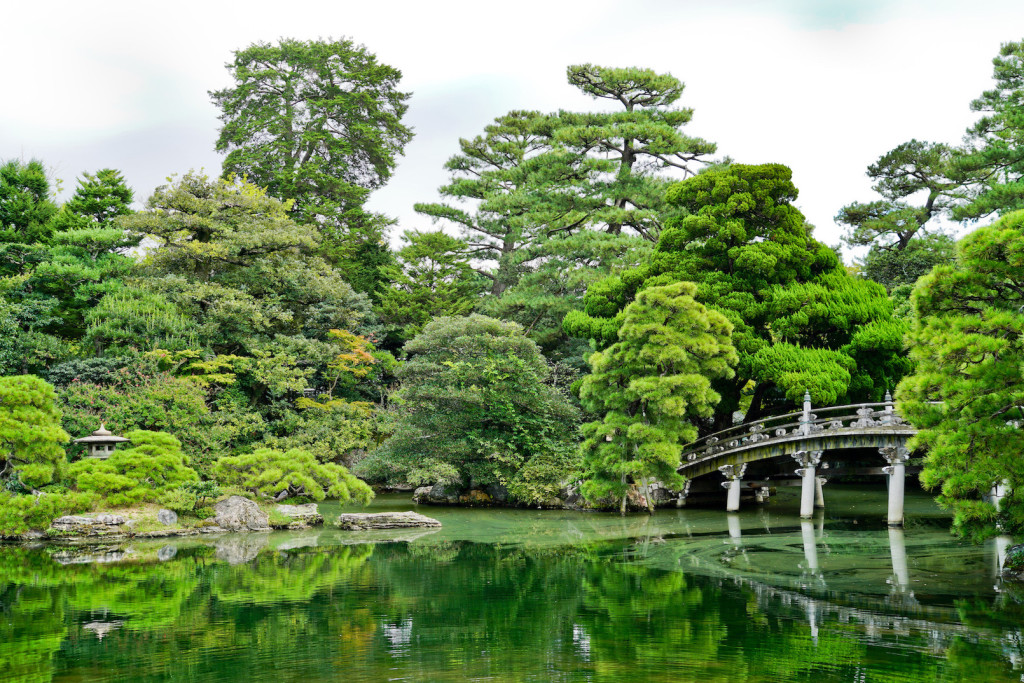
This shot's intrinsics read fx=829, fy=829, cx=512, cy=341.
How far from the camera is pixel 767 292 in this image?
20797mm

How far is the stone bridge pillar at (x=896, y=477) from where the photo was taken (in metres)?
16.8

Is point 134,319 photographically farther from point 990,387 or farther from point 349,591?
point 990,387

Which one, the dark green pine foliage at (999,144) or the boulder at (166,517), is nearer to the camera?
the boulder at (166,517)

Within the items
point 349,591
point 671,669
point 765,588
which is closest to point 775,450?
point 765,588

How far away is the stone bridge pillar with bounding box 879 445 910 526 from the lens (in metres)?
16.8

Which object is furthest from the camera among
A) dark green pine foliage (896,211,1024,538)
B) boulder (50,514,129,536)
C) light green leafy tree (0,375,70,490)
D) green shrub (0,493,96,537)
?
boulder (50,514,129,536)

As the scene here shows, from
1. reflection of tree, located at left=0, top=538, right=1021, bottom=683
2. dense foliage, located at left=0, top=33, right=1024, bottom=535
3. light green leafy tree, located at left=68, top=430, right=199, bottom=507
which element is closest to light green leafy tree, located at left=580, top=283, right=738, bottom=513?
dense foliage, located at left=0, top=33, right=1024, bottom=535

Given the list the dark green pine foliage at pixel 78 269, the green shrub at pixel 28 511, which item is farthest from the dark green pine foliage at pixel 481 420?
the dark green pine foliage at pixel 78 269

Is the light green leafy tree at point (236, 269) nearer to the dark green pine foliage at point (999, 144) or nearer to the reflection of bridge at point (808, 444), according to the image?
the reflection of bridge at point (808, 444)

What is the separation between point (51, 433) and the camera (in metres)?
15.8

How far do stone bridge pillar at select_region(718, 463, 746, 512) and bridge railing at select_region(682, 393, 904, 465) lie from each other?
0.46 meters

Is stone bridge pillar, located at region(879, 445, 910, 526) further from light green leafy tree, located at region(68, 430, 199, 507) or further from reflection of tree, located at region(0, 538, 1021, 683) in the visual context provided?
light green leafy tree, located at region(68, 430, 199, 507)

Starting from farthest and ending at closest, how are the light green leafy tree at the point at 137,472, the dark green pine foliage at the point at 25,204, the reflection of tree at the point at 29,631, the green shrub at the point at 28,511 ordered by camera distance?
the dark green pine foliage at the point at 25,204, the light green leafy tree at the point at 137,472, the green shrub at the point at 28,511, the reflection of tree at the point at 29,631

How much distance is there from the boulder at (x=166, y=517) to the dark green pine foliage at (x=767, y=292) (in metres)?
11.4
